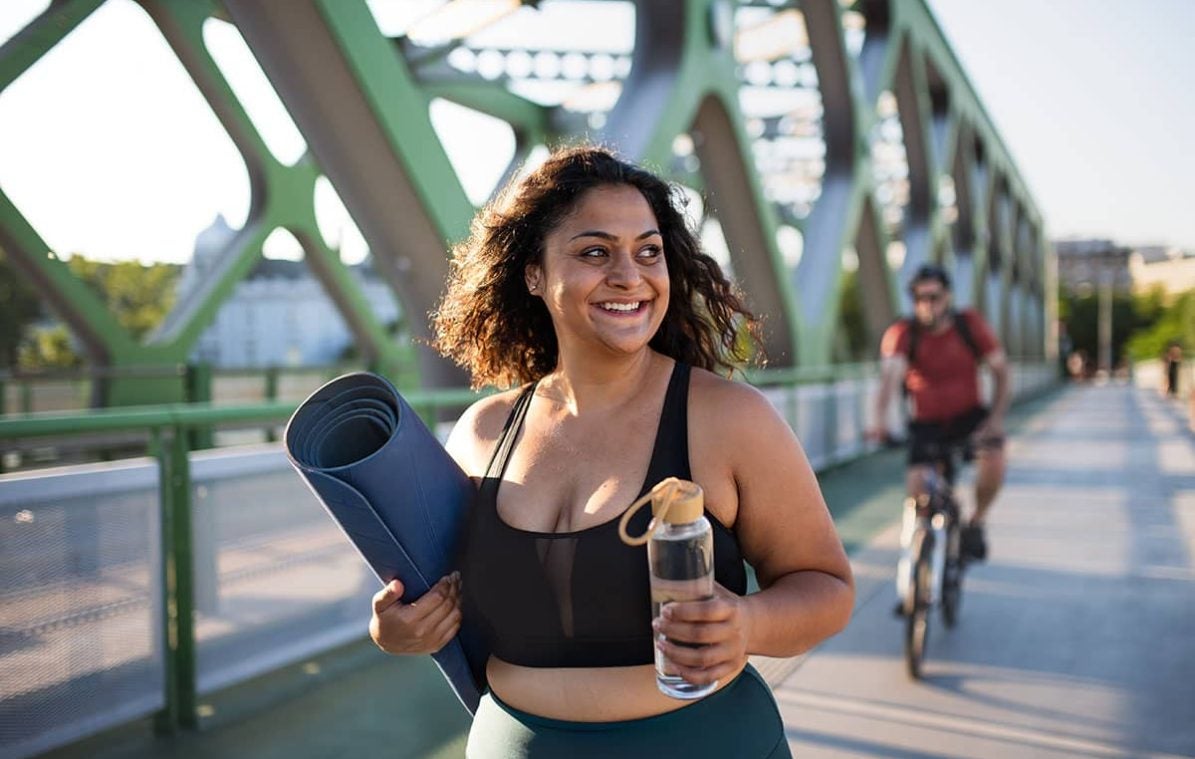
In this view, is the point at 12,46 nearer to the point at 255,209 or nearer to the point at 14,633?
the point at 255,209

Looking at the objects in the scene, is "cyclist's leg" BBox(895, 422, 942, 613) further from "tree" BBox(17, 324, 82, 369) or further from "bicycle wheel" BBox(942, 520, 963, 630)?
"tree" BBox(17, 324, 82, 369)

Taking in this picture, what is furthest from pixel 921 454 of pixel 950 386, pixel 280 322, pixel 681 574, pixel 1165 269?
pixel 1165 269

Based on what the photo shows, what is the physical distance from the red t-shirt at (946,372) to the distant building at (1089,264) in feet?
287

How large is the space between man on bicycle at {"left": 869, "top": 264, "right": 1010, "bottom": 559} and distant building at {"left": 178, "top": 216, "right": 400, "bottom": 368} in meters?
16.3

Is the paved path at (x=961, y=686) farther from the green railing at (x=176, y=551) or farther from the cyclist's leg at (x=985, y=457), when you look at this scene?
the cyclist's leg at (x=985, y=457)

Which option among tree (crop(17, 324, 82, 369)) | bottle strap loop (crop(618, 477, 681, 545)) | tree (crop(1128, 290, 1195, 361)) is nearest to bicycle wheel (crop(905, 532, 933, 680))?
bottle strap loop (crop(618, 477, 681, 545))

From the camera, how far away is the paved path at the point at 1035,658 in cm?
371

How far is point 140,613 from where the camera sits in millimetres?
3541

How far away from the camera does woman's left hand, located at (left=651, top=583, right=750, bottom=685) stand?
1260 mm

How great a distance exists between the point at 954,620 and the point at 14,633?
4.21m

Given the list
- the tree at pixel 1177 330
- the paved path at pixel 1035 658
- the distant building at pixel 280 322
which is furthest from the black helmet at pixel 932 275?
the tree at pixel 1177 330

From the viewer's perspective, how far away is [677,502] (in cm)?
127

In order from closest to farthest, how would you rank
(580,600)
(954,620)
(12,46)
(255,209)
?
(580,600) < (954,620) < (12,46) < (255,209)

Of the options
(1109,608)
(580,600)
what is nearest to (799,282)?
(1109,608)
